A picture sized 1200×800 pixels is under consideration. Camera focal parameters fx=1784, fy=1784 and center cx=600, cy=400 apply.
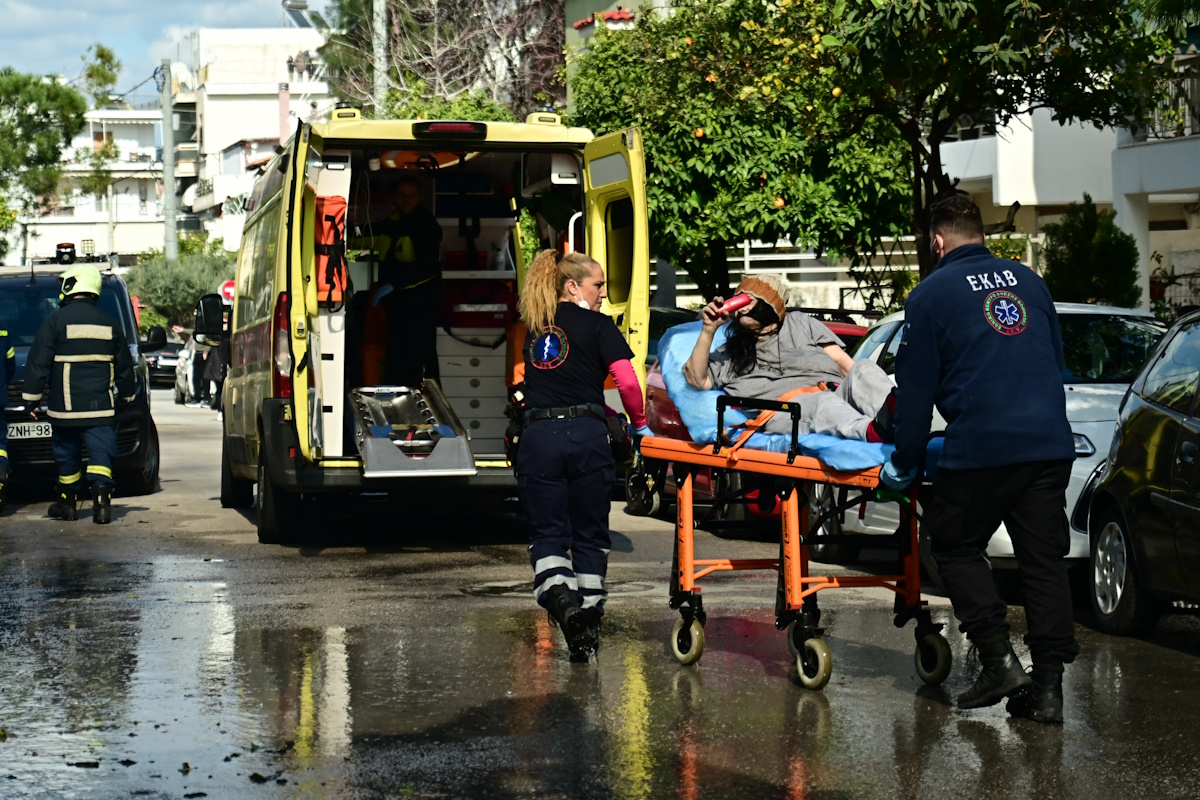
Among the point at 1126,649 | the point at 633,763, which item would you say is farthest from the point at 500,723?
the point at 1126,649

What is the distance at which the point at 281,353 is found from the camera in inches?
457

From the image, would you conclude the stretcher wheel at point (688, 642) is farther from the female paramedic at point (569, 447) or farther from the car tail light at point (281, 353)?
the car tail light at point (281, 353)

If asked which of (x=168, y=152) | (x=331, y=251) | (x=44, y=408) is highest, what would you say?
(x=168, y=152)

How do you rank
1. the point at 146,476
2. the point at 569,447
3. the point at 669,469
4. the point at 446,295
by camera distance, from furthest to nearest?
1. the point at 146,476
2. the point at 669,469
3. the point at 446,295
4. the point at 569,447

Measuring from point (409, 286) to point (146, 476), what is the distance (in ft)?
15.3

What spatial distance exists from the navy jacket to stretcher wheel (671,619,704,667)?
133 cm

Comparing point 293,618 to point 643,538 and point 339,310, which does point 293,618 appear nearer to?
point 339,310

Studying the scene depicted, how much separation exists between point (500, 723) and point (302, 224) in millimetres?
5636

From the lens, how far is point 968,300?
21.7ft

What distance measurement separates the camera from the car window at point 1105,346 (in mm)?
10758

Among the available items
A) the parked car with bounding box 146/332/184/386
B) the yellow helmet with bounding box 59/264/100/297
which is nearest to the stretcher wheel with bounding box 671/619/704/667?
the yellow helmet with bounding box 59/264/100/297

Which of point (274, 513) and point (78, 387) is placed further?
point (78, 387)

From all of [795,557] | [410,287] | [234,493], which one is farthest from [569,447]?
[234,493]

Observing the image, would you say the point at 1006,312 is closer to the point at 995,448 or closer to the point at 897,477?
the point at 995,448
